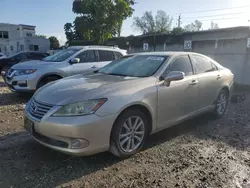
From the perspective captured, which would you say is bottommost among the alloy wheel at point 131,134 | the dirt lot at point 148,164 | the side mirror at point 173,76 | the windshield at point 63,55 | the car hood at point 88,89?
the dirt lot at point 148,164

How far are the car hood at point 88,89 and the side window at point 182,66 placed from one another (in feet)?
1.84

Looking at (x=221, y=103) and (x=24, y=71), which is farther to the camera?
(x=24, y=71)

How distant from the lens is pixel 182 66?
4.14m

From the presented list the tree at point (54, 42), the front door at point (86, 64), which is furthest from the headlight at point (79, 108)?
the tree at point (54, 42)

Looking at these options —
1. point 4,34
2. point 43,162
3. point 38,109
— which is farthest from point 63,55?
point 4,34

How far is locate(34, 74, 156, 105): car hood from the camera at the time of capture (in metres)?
2.88

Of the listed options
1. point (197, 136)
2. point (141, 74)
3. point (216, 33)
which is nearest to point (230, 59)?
point (216, 33)

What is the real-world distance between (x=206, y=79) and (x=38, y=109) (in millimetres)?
3241

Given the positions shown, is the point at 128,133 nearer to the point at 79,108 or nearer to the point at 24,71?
the point at 79,108

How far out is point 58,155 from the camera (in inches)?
129

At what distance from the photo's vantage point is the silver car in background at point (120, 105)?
9.02 ft

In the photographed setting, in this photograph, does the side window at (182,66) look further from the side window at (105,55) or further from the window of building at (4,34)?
the window of building at (4,34)

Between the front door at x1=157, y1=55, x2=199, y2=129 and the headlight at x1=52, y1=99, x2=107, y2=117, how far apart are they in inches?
45.0

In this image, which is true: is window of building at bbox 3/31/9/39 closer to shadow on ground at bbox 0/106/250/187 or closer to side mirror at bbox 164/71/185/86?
shadow on ground at bbox 0/106/250/187
